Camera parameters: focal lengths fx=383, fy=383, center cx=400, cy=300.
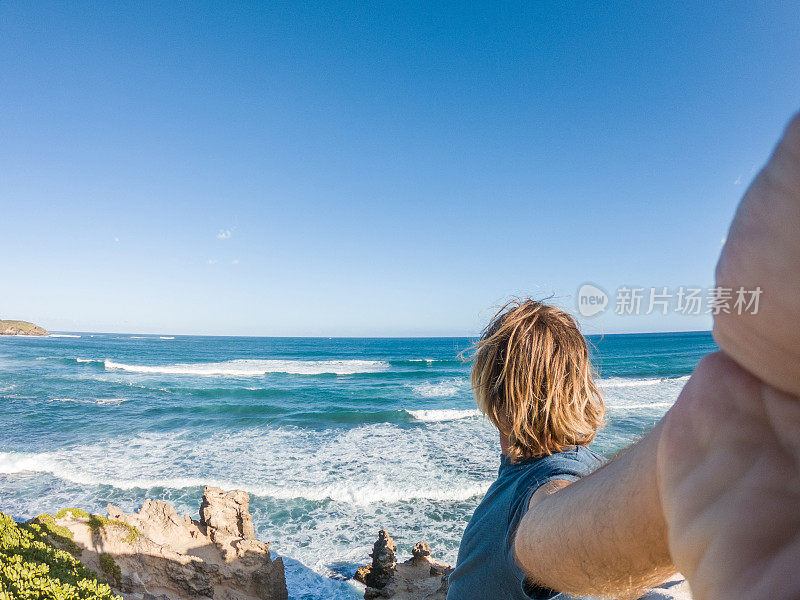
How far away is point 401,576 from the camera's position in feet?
19.5

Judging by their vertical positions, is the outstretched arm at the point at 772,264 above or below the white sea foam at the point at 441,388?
above

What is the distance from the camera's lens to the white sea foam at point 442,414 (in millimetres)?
17320

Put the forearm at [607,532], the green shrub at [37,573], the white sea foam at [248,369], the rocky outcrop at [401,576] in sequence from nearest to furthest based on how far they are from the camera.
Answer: the forearm at [607,532] < the green shrub at [37,573] < the rocky outcrop at [401,576] < the white sea foam at [248,369]

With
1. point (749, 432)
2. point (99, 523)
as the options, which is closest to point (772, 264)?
point (749, 432)

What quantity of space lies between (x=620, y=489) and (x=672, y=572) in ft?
1.03

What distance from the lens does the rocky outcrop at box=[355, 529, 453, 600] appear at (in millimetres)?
5621

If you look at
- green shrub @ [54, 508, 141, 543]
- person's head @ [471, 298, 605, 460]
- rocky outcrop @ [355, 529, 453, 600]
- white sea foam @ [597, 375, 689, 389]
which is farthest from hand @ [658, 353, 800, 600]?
white sea foam @ [597, 375, 689, 389]

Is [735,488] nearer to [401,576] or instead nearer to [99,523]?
[401,576]

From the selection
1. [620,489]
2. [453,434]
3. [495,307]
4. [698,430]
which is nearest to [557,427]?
[495,307]

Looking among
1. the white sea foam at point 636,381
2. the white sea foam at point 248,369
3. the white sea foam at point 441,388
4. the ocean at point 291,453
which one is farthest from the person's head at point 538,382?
the white sea foam at point 248,369

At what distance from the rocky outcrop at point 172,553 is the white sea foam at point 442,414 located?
11.9 meters

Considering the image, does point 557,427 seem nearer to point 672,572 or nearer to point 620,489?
point 672,572

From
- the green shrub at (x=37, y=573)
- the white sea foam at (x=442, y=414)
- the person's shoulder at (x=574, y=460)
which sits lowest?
the white sea foam at (x=442, y=414)

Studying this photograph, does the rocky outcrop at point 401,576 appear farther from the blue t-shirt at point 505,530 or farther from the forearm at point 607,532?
the forearm at point 607,532
